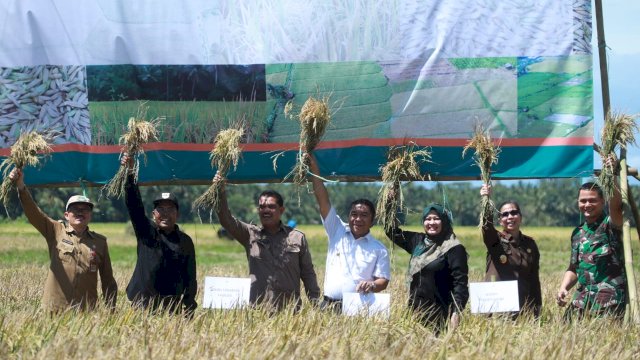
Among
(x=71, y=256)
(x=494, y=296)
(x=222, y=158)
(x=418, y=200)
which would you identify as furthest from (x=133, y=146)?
(x=418, y=200)

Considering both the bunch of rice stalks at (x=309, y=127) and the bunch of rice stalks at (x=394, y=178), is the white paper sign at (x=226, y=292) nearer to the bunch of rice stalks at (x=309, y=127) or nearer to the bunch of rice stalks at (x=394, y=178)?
the bunch of rice stalks at (x=309, y=127)

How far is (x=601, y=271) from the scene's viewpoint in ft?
30.0

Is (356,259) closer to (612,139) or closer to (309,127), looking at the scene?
(309,127)

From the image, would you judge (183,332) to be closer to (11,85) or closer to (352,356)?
(352,356)

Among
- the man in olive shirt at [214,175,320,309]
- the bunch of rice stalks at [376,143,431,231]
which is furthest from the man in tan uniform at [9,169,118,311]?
the bunch of rice stalks at [376,143,431,231]

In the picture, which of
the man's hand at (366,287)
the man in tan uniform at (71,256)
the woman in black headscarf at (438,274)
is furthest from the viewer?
the man in tan uniform at (71,256)

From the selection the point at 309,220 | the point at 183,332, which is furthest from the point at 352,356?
the point at 309,220

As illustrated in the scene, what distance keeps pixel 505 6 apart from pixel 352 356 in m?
4.57

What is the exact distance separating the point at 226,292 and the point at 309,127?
1.56 m

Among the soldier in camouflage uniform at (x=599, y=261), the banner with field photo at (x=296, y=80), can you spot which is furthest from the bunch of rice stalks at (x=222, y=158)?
the soldier in camouflage uniform at (x=599, y=261)

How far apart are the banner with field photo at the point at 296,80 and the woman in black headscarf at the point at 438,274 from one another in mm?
1575

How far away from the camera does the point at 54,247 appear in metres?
9.03

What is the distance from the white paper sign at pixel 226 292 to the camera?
28.9ft

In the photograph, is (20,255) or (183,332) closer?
(183,332)
